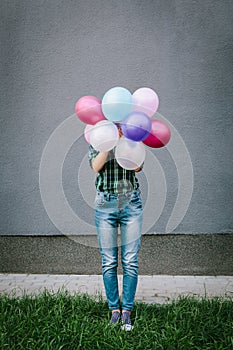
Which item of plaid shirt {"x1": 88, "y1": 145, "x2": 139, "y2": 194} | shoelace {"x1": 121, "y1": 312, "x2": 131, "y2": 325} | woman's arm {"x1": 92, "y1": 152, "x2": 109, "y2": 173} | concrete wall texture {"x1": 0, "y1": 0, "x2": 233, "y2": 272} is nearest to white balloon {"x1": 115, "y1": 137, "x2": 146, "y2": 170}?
woman's arm {"x1": 92, "y1": 152, "x2": 109, "y2": 173}

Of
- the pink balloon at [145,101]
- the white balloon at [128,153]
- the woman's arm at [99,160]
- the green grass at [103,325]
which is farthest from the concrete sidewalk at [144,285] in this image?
the pink balloon at [145,101]

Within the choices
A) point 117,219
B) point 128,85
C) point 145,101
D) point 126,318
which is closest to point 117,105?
point 145,101

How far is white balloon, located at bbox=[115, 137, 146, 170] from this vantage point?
98.9 inches

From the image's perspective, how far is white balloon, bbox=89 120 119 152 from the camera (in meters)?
2.46

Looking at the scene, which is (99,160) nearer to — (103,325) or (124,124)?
(124,124)

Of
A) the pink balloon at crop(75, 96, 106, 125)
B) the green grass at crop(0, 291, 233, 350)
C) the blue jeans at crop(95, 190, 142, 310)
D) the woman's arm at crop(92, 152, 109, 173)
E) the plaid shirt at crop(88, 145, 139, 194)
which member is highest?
the pink balloon at crop(75, 96, 106, 125)

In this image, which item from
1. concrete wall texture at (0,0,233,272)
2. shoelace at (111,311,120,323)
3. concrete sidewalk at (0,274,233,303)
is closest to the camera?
shoelace at (111,311,120,323)

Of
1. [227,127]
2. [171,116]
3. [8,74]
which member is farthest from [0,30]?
[227,127]

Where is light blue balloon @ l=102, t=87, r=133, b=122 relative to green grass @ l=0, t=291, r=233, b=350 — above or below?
above

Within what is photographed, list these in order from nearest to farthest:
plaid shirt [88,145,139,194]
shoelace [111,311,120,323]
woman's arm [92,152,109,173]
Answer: woman's arm [92,152,109,173] < plaid shirt [88,145,139,194] < shoelace [111,311,120,323]

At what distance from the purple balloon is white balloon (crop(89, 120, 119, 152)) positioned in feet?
0.20

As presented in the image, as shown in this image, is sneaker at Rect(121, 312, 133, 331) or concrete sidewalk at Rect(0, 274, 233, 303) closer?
sneaker at Rect(121, 312, 133, 331)

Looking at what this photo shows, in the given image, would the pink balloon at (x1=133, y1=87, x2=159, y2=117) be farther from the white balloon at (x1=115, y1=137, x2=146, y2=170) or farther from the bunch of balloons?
the white balloon at (x1=115, y1=137, x2=146, y2=170)

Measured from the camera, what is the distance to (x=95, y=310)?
10.3 feet
